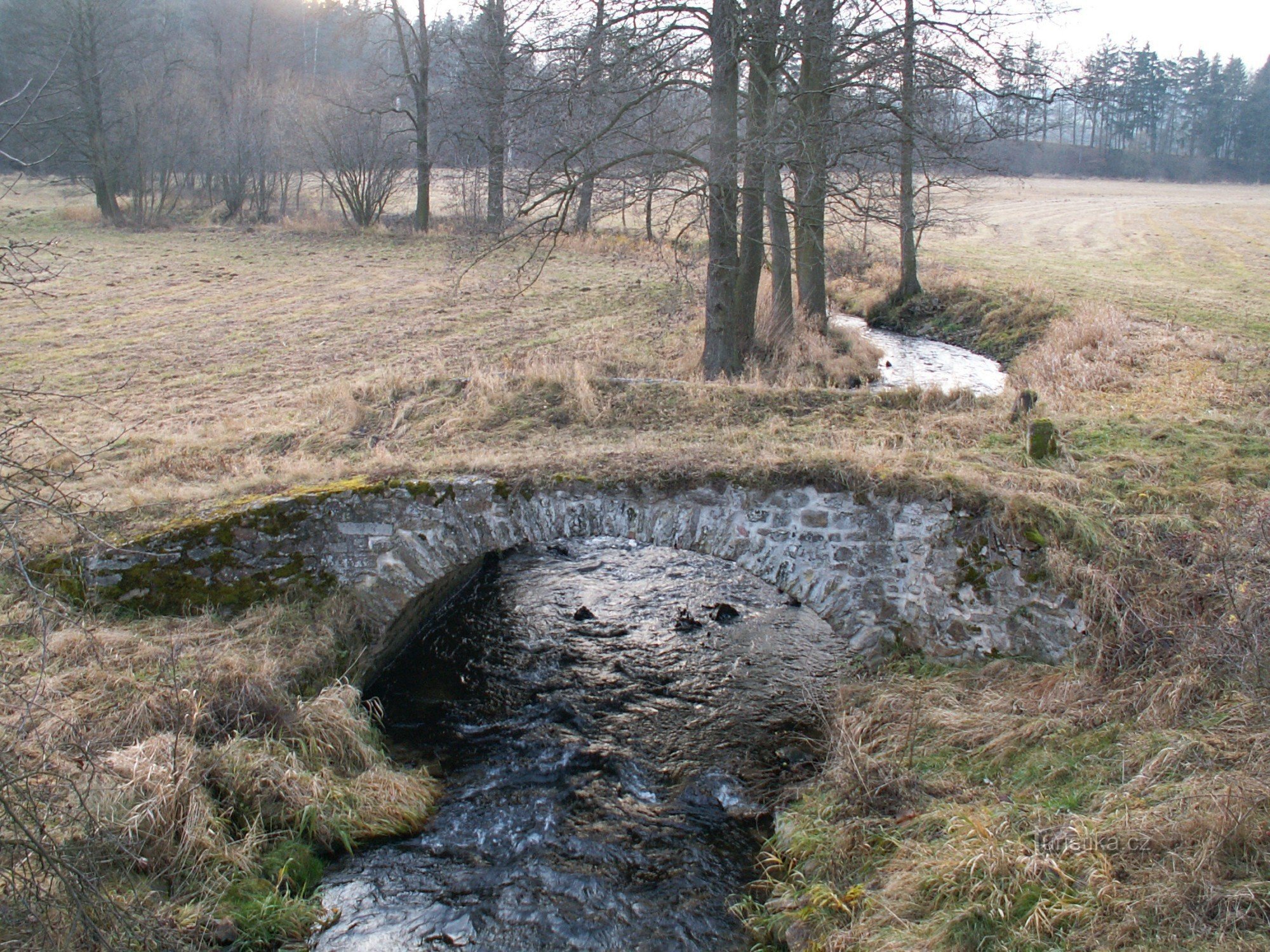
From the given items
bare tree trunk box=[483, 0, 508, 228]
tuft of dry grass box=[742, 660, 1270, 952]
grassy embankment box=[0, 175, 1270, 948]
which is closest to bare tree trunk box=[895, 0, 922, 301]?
grassy embankment box=[0, 175, 1270, 948]

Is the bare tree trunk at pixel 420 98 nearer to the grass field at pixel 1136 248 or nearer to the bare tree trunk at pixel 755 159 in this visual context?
the bare tree trunk at pixel 755 159

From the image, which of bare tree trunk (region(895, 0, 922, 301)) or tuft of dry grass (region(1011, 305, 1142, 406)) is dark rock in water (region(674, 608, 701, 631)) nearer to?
tuft of dry grass (region(1011, 305, 1142, 406))

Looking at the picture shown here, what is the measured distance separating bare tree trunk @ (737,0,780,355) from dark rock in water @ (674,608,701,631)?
524 cm

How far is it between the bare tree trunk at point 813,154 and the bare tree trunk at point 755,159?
1.44 ft

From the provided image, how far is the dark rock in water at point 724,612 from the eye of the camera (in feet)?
27.9

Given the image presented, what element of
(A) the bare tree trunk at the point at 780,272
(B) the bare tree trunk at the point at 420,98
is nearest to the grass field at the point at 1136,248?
(A) the bare tree trunk at the point at 780,272

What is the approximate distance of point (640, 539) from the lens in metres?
7.61

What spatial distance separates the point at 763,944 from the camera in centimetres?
501

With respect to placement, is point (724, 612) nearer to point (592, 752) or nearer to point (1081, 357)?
point (592, 752)

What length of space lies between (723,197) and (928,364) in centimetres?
626

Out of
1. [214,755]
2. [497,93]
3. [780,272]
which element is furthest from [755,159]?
[214,755]

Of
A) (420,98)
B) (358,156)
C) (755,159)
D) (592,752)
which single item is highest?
(420,98)

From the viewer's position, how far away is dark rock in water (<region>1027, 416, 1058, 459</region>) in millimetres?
7832

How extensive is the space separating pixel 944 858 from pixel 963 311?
16.3m
